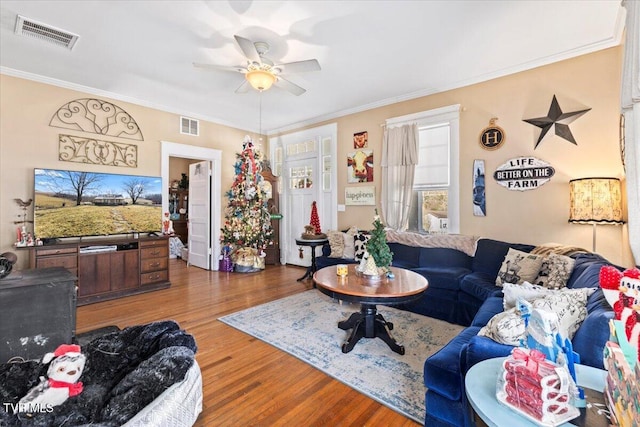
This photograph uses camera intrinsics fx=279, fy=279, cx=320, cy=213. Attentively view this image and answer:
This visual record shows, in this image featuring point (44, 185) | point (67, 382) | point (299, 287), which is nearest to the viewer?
point (67, 382)

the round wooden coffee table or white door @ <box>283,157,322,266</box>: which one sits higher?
white door @ <box>283,157,322,266</box>

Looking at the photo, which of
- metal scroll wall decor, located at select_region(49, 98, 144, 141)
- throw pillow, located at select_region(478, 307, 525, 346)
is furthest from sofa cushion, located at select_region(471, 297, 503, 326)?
metal scroll wall decor, located at select_region(49, 98, 144, 141)

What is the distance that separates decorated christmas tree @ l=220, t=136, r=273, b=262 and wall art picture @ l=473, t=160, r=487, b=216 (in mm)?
3705

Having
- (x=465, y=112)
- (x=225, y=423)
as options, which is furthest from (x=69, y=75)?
(x=465, y=112)

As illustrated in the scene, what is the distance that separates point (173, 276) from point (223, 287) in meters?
1.42

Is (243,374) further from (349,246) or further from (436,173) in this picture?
(436,173)

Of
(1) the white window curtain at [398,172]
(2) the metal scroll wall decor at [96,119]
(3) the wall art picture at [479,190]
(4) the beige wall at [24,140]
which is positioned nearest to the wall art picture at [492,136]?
(3) the wall art picture at [479,190]

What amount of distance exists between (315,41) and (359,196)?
264 cm

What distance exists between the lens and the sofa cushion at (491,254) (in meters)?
3.21

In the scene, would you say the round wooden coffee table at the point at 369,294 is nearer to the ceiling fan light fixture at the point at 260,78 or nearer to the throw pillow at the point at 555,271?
the throw pillow at the point at 555,271

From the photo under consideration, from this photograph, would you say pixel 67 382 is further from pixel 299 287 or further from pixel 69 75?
pixel 69 75

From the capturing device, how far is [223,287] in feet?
14.6

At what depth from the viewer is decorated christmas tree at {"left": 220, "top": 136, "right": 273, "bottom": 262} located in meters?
5.41

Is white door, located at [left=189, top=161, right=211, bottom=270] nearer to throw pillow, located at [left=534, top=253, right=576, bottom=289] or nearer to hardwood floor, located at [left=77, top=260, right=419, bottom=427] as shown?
hardwood floor, located at [left=77, top=260, right=419, bottom=427]
